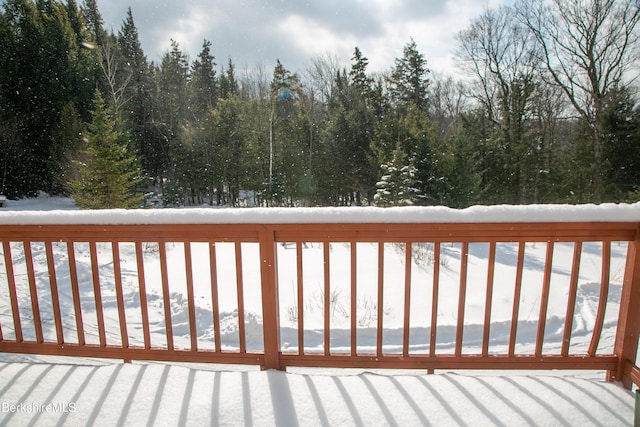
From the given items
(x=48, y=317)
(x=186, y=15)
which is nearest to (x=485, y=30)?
(x=186, y=15)

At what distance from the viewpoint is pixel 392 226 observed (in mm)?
1761

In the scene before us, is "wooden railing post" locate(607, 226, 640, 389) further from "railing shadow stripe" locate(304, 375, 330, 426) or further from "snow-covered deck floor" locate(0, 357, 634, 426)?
"railing shadow stripe" locate(304, 375, 330, 426)

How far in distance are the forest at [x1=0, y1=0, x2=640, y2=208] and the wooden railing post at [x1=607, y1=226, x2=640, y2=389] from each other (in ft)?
29.0

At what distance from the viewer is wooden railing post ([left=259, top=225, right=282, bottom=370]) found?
1.83 meters

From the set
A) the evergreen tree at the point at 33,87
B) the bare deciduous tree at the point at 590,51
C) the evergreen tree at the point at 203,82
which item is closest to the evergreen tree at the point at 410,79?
the bare deciduous tree at the point at 590,51

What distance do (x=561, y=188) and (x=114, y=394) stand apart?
17827 mm

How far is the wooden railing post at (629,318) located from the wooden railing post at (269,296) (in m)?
1.92

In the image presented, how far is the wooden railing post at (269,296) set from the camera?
1834mm

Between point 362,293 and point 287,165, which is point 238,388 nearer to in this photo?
point 362,293

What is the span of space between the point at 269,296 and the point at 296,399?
55 cm

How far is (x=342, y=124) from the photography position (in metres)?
17.3

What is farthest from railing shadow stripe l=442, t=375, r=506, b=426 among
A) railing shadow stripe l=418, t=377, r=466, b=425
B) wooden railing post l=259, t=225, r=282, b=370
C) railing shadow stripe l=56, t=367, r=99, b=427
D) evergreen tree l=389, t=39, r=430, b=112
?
evergreen tree l=389, t=39, r=430, b=112

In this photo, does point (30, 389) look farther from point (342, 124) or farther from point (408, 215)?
point (342, 124)

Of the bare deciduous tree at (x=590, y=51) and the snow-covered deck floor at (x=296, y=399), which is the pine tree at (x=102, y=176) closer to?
the snow-covered deck floor at (x=296, y=399)
